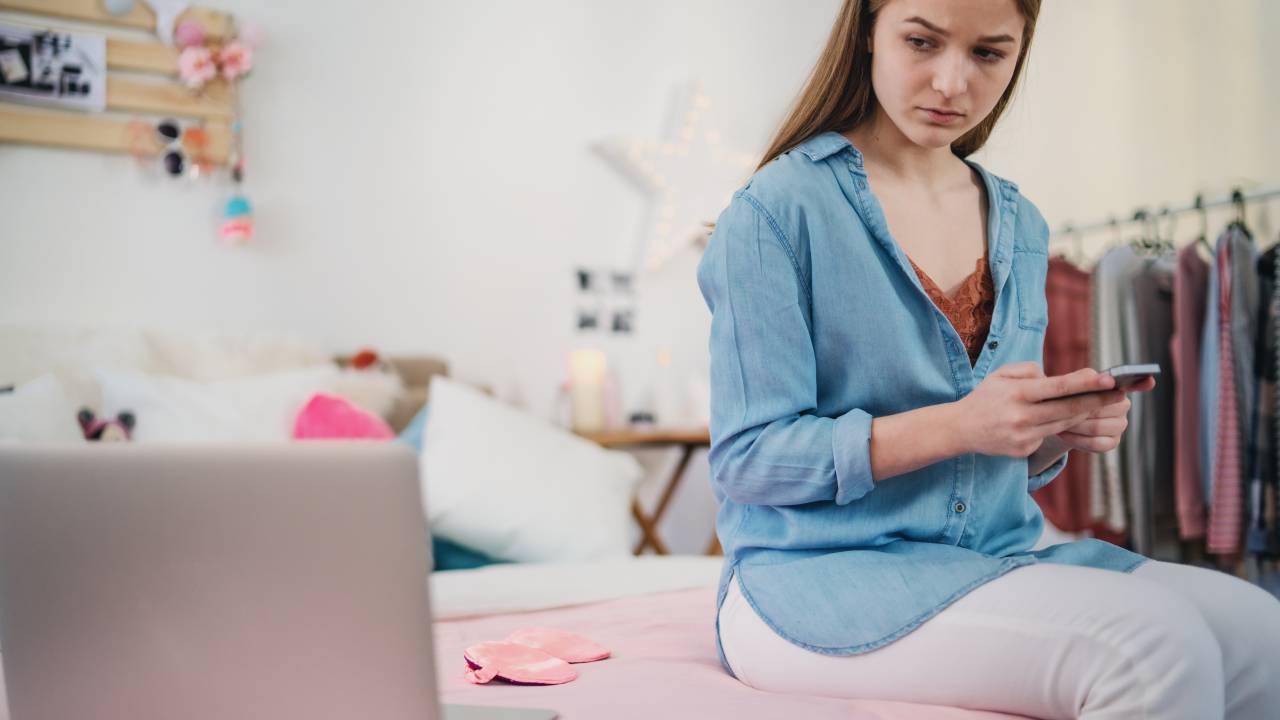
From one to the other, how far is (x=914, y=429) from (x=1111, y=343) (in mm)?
1983

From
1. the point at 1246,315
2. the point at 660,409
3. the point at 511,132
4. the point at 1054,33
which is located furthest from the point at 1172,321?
the point at 511,132

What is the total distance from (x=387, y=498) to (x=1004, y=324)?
2.19 feet

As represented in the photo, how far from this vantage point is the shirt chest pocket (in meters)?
1.05

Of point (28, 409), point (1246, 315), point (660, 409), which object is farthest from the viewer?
point (660, 409)

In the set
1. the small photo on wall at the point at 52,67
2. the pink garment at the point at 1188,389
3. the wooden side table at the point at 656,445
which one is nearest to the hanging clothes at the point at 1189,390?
the pink garment at the point at 1188,389

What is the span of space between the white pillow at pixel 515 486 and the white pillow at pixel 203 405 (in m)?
0.31

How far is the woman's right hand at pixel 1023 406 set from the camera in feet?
2.59

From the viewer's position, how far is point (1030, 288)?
1074 millimetres

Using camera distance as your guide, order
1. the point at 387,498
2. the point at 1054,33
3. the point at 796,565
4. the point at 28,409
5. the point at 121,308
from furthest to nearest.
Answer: the point at 1054,33
the point at 121,308
the point at 28,409
the point at 796,565
the point at 387,498

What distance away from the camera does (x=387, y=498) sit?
0.61 m

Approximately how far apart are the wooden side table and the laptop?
7.28 ft

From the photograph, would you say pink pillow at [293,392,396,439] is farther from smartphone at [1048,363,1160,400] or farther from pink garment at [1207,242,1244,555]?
pink garment at [1207,242,1244,555]

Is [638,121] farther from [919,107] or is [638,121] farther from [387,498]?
[387,498]

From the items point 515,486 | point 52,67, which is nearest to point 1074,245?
point 515,486
